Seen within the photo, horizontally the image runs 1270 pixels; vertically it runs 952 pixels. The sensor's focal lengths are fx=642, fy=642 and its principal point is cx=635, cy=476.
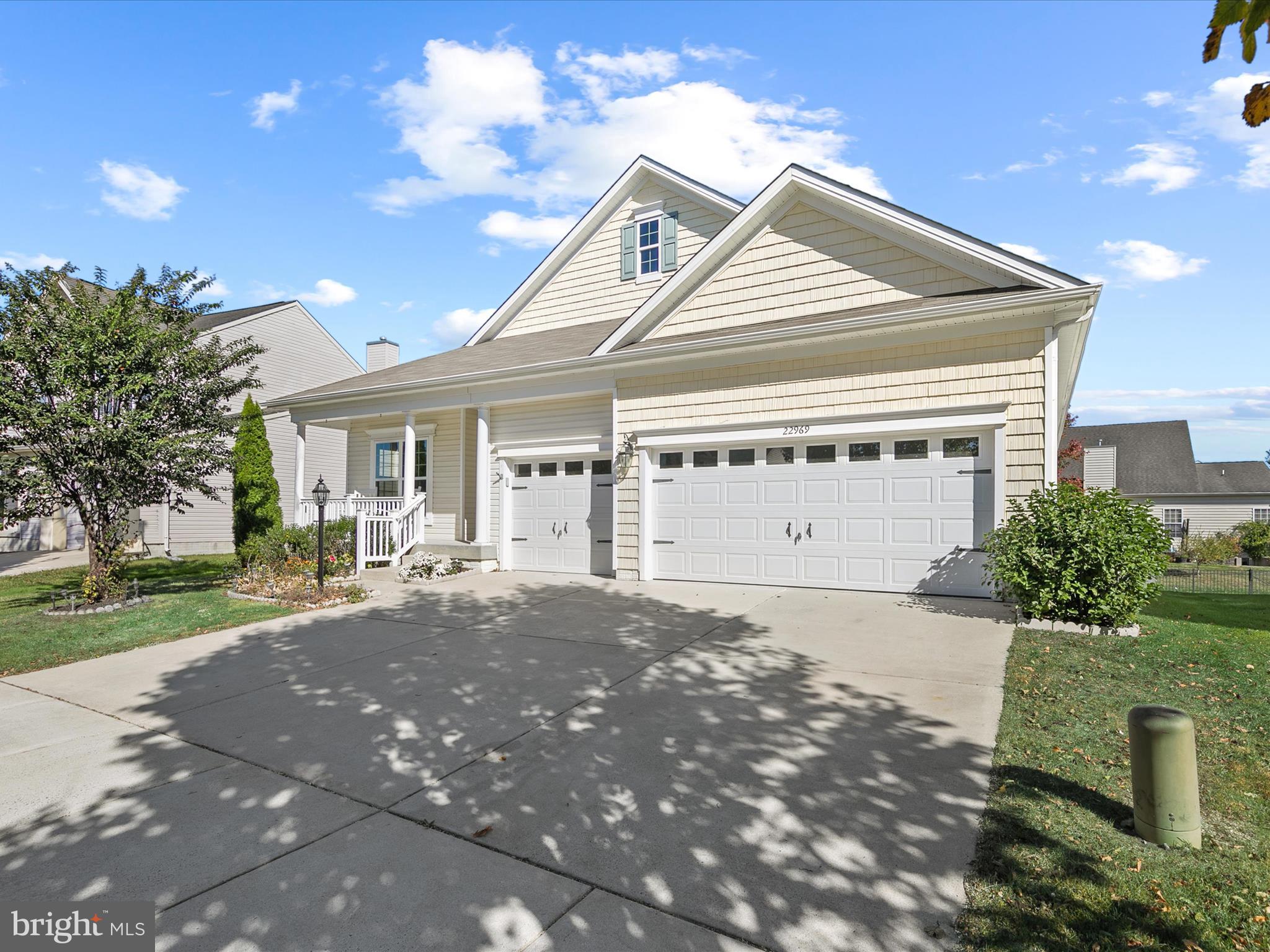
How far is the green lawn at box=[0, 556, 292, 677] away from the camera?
7.37 metres

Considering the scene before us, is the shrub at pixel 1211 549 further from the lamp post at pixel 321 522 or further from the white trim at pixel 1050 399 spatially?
the lamp post at pixel 321 522

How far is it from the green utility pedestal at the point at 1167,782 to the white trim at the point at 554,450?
9.53m

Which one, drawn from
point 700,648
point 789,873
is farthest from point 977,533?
point 789,873

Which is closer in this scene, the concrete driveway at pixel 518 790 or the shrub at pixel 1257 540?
the concrete driveway at pixel 518 790

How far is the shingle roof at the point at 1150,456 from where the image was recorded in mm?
29547

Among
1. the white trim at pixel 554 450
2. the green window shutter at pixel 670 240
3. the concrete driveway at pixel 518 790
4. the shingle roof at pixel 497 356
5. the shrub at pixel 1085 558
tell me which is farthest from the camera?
the green window shutter at pixel 670 240

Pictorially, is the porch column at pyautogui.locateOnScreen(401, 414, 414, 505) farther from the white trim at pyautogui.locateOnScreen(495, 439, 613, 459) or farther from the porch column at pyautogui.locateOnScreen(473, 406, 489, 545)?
the white trim at pyautogui.locateOnScreen(495, 439, 613, 459)

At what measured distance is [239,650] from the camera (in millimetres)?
7223

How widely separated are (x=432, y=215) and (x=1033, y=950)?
52.4ft

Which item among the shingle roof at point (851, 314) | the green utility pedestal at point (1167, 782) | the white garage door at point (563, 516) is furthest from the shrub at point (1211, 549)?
the green utility pedestal at point (1167, 782)

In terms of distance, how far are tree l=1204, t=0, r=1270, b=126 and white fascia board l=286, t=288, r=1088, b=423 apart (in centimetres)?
738

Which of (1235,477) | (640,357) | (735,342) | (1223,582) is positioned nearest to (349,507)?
(640,357)

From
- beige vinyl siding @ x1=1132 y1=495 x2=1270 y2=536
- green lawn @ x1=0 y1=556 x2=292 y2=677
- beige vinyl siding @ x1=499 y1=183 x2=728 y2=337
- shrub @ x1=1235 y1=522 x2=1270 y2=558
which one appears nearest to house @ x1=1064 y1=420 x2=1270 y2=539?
beige vinyl siding @ x1=1132 y1=495 x2=1270 y2=536

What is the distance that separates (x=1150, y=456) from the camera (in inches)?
1212
